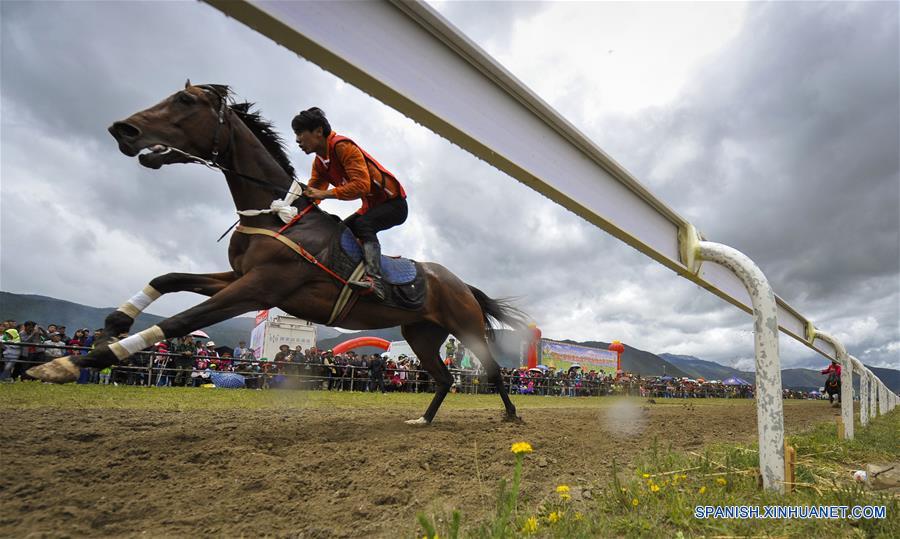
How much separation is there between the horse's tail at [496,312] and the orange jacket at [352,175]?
2338 millimetres

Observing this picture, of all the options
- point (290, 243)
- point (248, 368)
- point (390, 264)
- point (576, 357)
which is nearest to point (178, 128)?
point (290, 243)

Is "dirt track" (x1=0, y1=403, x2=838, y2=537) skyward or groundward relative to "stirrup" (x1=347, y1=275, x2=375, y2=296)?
groundward

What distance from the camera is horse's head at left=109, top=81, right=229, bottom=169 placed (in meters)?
3.77

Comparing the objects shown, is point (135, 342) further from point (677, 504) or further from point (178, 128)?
point (677, 504)

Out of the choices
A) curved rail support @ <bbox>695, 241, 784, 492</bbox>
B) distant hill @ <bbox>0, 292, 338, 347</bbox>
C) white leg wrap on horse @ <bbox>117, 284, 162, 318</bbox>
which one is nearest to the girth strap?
white leg wrap on horse @ <bbox>117, 284, 162, 318</bbox>

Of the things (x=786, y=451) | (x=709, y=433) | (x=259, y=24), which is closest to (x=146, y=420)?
(x=259, y=24)

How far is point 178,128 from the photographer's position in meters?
4.14

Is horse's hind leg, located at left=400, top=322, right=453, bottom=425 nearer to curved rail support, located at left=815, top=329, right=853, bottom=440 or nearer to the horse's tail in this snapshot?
the horse's tail

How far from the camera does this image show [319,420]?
520 centimetres

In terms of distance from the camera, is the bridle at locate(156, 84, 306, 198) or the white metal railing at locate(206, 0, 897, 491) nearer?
the white metal railing at locate(206, 0, 897, 491)

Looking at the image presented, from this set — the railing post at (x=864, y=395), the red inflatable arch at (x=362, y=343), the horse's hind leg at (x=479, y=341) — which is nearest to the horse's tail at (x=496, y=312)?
the horse's hind leg at (x=479, y=341)

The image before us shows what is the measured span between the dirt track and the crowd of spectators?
4.87ft

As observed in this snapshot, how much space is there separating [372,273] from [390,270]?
0.39 m

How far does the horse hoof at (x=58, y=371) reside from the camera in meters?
3.08
